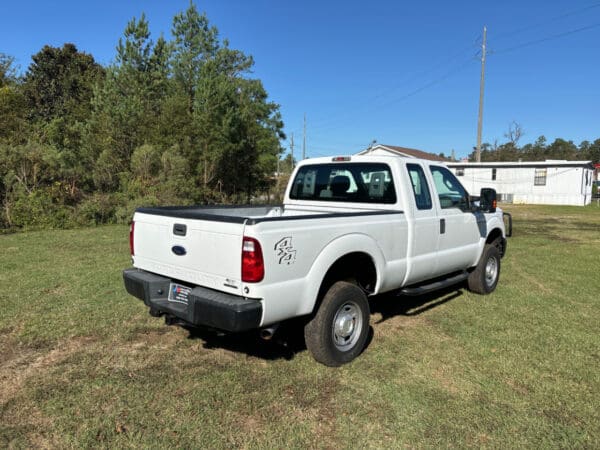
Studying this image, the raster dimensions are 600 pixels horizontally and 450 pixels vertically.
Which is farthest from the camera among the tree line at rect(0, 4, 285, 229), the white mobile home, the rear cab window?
the white mobile home

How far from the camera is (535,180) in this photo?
108ft

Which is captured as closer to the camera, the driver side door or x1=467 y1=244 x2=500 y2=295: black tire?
the driver side door

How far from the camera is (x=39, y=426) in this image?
293 cm

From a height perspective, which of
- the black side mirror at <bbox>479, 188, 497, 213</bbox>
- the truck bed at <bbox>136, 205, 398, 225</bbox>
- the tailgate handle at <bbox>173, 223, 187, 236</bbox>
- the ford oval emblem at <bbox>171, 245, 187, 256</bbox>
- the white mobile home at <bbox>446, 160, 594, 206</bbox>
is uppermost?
the white mobile home at <bbox>446, 160, 594, 206</bbox>

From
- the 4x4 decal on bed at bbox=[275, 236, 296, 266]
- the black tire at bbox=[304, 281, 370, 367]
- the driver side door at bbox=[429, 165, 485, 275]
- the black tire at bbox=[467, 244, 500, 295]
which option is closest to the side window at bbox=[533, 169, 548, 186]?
the black tire at bbox=[467, 244, 500, 295]

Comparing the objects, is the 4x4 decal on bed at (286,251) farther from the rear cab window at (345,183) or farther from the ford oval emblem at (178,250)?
the rear cab window at (345,183)

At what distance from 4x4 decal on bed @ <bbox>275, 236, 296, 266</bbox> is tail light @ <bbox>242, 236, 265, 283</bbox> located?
0.16 metres

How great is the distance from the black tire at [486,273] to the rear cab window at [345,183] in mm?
2302

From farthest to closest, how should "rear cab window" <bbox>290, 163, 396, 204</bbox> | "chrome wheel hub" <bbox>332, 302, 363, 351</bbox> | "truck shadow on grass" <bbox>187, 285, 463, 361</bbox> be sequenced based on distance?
"rear cab window" <bbox>290, 163, 396, 204</bbox> < "truck shadow on grass" <bbox>187, 285, 463, 361</bbox> < "chrome wheel hub" <bbox>332, 302, 363, 351</bbox>

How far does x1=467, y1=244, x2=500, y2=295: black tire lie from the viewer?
6176 mm

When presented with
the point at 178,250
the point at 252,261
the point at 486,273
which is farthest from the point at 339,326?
the point at 486,273

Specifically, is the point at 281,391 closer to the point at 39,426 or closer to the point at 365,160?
the point at 39,426

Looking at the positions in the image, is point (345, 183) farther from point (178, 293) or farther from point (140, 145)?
point (140, 145)

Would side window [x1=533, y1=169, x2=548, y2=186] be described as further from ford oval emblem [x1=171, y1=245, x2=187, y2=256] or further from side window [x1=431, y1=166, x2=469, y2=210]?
ford oval emblem [x1=171, y1=245, x2=187, y2=256]
